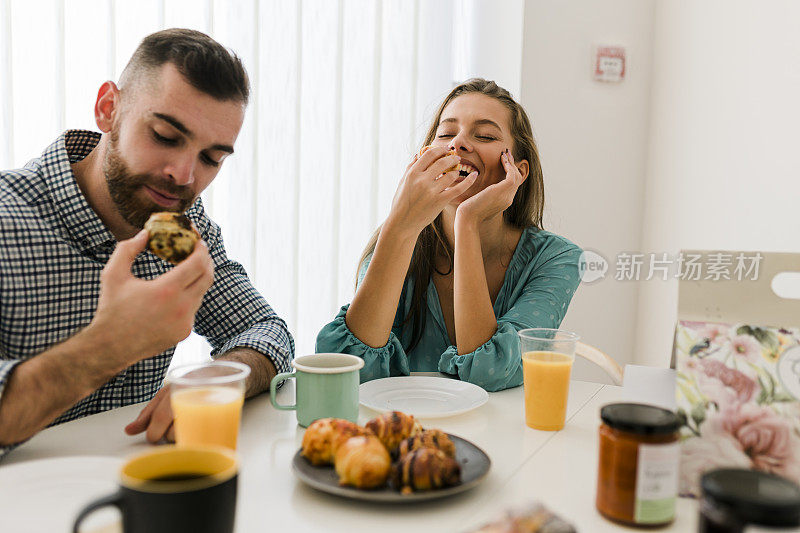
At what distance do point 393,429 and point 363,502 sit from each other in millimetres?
98

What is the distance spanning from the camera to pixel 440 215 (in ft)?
5.79

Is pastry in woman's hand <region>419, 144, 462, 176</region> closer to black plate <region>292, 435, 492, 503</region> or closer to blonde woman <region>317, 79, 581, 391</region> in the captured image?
blonde woman <region>317, 79, 581, 391</region>

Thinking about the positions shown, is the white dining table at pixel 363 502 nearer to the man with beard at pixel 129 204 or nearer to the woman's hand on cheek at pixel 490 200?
the man with beard at pixel 129 204

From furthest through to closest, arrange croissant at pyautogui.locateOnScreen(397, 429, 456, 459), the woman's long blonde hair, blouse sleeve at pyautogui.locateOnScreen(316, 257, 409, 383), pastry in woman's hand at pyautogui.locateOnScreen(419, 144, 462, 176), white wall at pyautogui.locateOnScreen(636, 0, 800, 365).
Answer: white wall at pyautogui.locateOnScreen(636, 0, 800, 365)
the woman's long blonde hair
pastry in woman's hand at pyautogui.locateOnScreen(419, 144, 462, 176)
blouse sleeve at pyautogui.locateOnScreen(316, 257, 409, 383)
croissant at pyautogui.locateOnScreen(397, 429, 456, 459)

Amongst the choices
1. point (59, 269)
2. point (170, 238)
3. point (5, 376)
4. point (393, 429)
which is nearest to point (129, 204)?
point (59, 269)

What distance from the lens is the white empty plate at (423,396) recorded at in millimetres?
1072

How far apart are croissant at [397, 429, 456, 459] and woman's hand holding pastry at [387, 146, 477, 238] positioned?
0.68 metres

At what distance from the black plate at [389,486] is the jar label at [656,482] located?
178mm

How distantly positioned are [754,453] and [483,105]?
1.14 m

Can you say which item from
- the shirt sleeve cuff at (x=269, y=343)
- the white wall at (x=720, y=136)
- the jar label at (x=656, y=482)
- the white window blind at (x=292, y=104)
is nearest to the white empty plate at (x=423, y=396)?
the shirt sleeve cuff at (x=269, y=343)

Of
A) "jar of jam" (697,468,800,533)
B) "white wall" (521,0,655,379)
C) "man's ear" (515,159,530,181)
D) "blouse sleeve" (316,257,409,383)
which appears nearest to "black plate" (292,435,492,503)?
"jar of jam" (697,468,800,533)

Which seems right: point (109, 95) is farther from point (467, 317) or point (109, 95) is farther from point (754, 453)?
point (754, 453)

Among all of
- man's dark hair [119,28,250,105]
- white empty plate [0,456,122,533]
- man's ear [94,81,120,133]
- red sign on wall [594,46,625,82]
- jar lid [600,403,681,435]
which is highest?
red sign on wall [594,46,625,82]

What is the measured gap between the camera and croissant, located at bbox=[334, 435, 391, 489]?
0.72 metres
